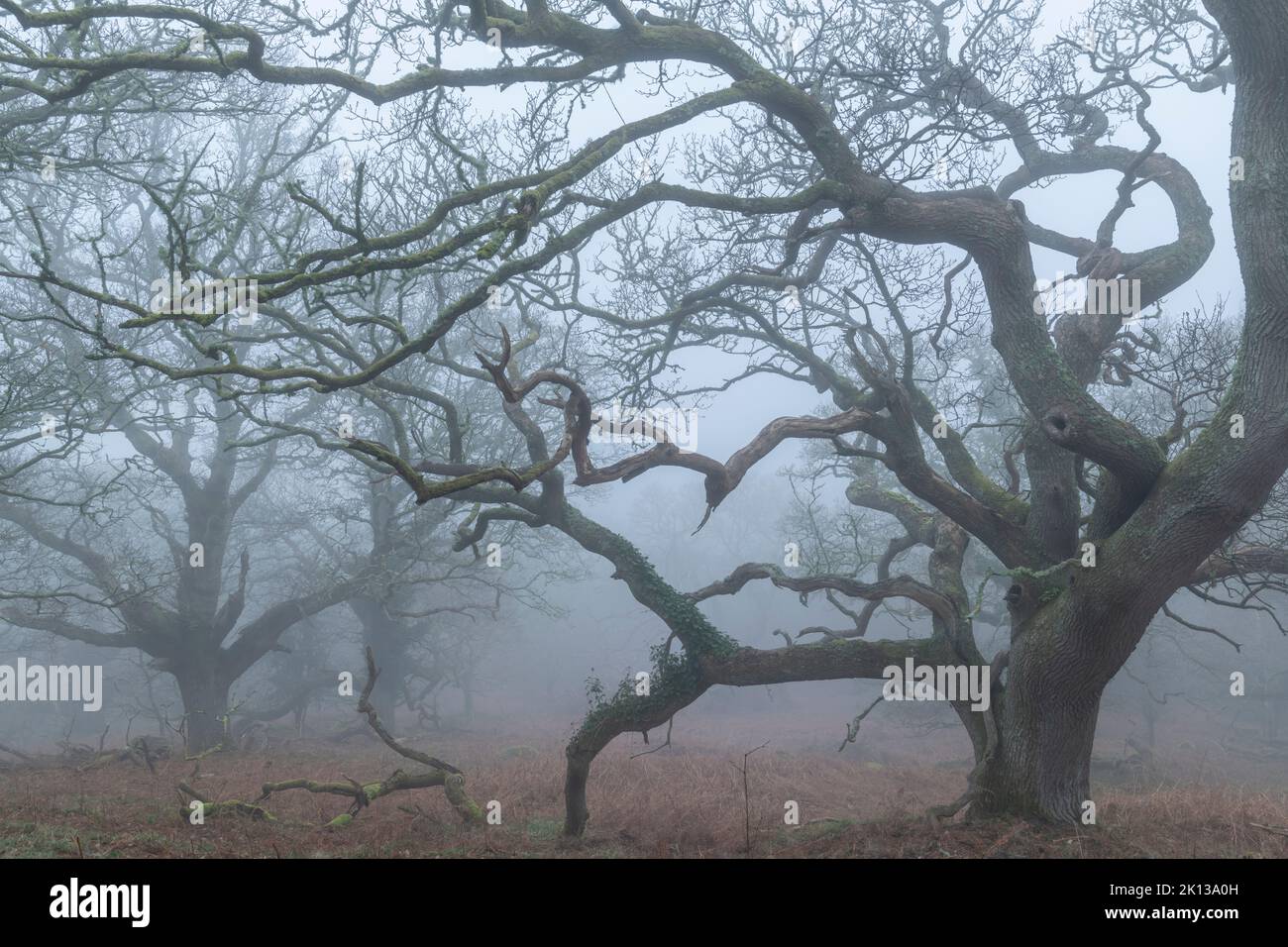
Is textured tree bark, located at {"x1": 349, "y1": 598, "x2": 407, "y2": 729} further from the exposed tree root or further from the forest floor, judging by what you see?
the exposed tree root

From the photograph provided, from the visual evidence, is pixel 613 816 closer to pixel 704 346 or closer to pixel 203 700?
pixel 704 346

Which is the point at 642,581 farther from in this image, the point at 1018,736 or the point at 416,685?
the point at 416,685

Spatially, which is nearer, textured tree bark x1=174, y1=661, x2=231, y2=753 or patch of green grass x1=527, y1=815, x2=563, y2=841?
patch of green grass x1=527, y1=815, x2=563, y2=841

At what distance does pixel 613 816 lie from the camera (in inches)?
451

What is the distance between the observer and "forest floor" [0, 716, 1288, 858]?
7.48m

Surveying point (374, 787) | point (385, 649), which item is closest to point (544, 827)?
point (374, 787)

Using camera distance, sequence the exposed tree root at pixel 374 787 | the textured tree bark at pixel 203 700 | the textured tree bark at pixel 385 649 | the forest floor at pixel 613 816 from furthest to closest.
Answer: the textured tree bark at pixel 385 649
the textured tree bark at pixel 203 700
the exposed tree root at pixel 374 787
the forest floor at pixel 613 816

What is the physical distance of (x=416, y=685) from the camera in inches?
1540

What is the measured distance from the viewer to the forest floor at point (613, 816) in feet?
24.5

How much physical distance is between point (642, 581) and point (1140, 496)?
5.46 m

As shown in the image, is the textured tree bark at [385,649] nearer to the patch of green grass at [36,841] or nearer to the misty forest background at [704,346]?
the misty forest background at [704,346]

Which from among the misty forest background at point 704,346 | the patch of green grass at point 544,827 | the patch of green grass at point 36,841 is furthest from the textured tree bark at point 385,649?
the patch of green grass at point 36,841

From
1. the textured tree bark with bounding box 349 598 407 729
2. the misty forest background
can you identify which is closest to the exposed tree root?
the misty forest background
